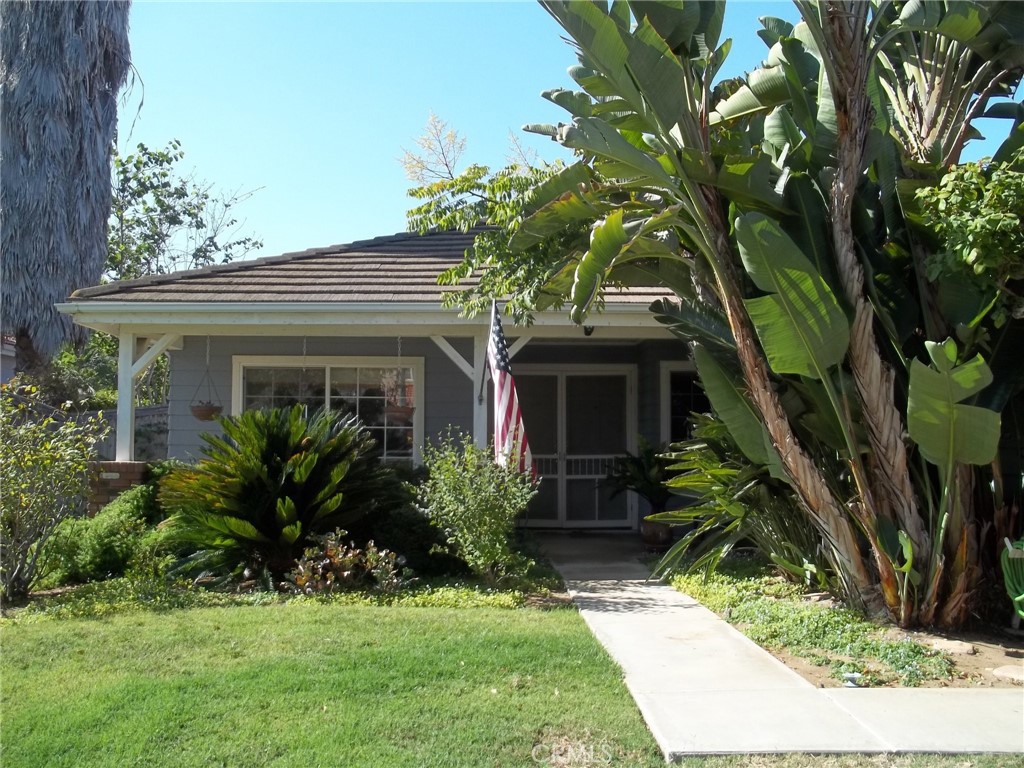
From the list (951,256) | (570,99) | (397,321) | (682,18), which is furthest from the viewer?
(397,321)

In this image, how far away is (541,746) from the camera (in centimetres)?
430

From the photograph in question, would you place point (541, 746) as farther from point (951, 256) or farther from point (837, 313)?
point (951, 256)

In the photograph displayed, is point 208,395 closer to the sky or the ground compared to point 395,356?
closer to the ground

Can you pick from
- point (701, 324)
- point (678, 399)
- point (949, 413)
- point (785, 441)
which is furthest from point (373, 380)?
point (949, 413)

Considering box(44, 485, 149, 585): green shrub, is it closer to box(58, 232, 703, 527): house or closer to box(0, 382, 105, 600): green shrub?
box(0, 382, 105, 600): green shrub

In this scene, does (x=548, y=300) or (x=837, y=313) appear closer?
(x=837, y=313)

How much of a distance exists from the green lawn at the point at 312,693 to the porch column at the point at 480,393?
3.38 m

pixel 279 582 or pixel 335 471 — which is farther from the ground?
pixel 335 471

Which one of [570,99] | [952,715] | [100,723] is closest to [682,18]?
[570,99]

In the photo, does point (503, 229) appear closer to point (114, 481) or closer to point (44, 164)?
point (114, 481)

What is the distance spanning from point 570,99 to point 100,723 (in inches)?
216

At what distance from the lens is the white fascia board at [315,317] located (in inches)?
400

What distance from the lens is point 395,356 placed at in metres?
12.1

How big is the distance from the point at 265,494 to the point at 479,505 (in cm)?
213
